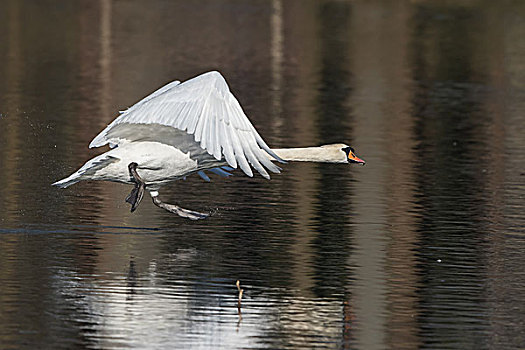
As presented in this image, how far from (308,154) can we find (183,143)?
3.49ft

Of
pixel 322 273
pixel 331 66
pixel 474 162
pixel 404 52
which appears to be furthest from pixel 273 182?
pixel 404 52

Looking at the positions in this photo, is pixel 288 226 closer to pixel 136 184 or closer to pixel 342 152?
pixel 342 152

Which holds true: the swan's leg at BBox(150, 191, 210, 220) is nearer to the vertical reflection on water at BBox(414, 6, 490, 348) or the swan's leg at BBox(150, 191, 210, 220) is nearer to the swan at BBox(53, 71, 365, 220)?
the swan at BBox(53, 71, 365, 220)

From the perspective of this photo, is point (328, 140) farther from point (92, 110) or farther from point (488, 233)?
point (488, 233)

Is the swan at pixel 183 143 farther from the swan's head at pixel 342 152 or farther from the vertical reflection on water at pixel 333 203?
the vertical reflection on water at pixel 333 203

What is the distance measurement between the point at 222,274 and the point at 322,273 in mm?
754

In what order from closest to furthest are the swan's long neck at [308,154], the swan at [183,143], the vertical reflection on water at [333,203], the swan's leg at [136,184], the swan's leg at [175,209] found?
the vertical reflection on water at [333,203], the swan at [183,143], the swan's leg at [136,184], the swan's long neck at [308,154], the swan's leg at [175,209]

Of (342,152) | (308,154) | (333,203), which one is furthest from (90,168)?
(333,203)

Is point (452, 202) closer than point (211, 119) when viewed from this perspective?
No

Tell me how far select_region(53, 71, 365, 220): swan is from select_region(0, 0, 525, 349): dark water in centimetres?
59

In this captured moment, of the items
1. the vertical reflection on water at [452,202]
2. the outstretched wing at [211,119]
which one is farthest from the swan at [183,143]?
the vertical reflection on water at [452,202]

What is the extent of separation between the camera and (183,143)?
10.5 metres

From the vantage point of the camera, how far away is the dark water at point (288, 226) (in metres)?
8.17

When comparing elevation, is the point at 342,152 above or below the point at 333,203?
above
